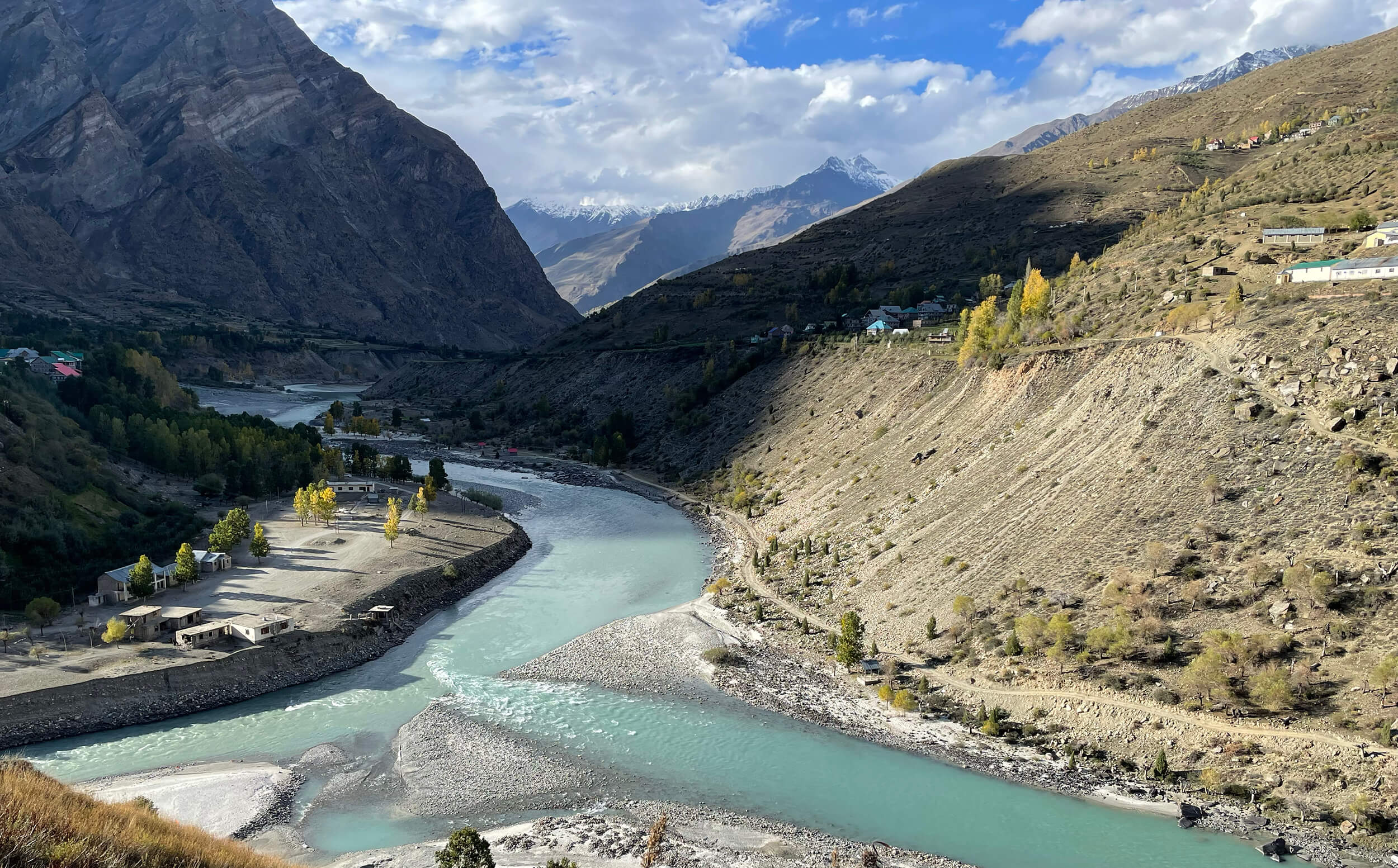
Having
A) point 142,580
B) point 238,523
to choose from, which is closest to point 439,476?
point 238,523

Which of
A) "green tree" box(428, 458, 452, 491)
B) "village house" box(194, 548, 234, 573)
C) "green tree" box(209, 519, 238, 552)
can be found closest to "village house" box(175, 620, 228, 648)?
"village house" box(194, 548, 234, 573)

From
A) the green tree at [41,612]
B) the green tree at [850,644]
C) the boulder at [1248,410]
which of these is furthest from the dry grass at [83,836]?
the boulder at [1248,410]

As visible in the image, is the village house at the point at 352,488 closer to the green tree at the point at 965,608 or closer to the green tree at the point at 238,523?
the green tree at the point at 238,523

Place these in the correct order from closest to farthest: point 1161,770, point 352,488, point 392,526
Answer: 1. point 1161,770
2. point 392,526
3. point 352,488

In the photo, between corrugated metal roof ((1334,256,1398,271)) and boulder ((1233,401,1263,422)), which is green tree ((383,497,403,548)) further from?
corrugated metal roof ((1334,256,1398,271))

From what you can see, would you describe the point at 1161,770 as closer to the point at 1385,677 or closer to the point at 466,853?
the point at 1385,677
